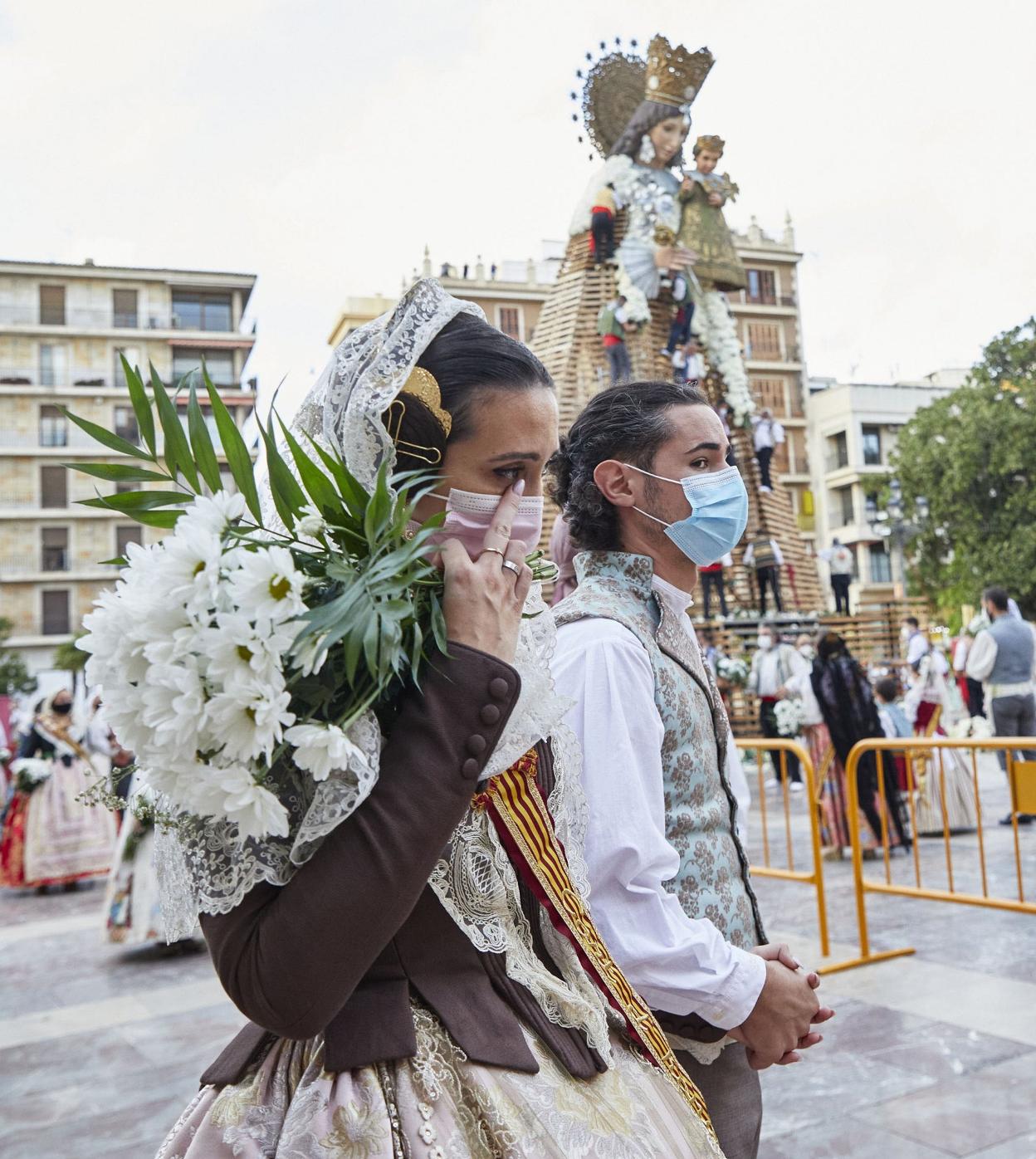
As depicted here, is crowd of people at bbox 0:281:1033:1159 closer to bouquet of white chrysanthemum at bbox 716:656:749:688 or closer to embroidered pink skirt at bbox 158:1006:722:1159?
embroidered pink skirt at bbox 158:1006:722:1159

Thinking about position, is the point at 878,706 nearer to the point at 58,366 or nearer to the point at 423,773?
the point at 423,773

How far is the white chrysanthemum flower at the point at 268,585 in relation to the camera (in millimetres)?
1084

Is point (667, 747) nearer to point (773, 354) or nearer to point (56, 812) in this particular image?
point (56, 812)

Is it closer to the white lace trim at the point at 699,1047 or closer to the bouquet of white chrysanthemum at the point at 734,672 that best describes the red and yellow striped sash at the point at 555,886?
the white lace trim at the point at 699,1047

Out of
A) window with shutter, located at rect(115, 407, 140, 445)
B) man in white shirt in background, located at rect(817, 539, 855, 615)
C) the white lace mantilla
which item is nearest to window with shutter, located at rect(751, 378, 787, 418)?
window with shutter, located at rect(115, 407, 140, 445)

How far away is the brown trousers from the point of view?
195 cm

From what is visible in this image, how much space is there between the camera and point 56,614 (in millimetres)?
48625

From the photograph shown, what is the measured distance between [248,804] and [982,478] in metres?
33.8

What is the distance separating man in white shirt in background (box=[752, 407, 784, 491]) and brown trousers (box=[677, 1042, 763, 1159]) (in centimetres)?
1889

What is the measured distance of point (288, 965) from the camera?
1.10 m

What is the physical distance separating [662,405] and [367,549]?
1181 mm

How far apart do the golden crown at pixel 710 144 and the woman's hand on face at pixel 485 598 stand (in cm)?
1895

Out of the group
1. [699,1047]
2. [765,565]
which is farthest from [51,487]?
[699,1047]

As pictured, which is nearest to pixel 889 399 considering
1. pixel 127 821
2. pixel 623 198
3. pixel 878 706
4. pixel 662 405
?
pixel 623 198
